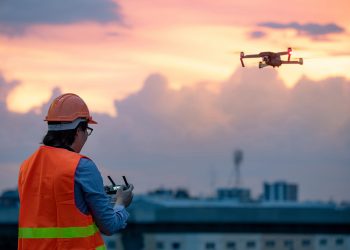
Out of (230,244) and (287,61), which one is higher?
(287,61)

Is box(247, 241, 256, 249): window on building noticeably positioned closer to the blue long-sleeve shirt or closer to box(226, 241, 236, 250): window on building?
box(226, 241, 236, 250): window on building

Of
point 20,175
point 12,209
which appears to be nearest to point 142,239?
point 12,209

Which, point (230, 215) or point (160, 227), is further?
point (230, 215)

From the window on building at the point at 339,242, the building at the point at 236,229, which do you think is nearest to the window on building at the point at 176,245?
the building at the point at 236,229

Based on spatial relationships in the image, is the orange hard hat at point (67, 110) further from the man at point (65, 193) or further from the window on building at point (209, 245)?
the window on building at point (209, 245)

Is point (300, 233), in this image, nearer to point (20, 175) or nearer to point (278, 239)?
point (278, 239)

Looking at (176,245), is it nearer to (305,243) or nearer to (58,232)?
(305,243)
